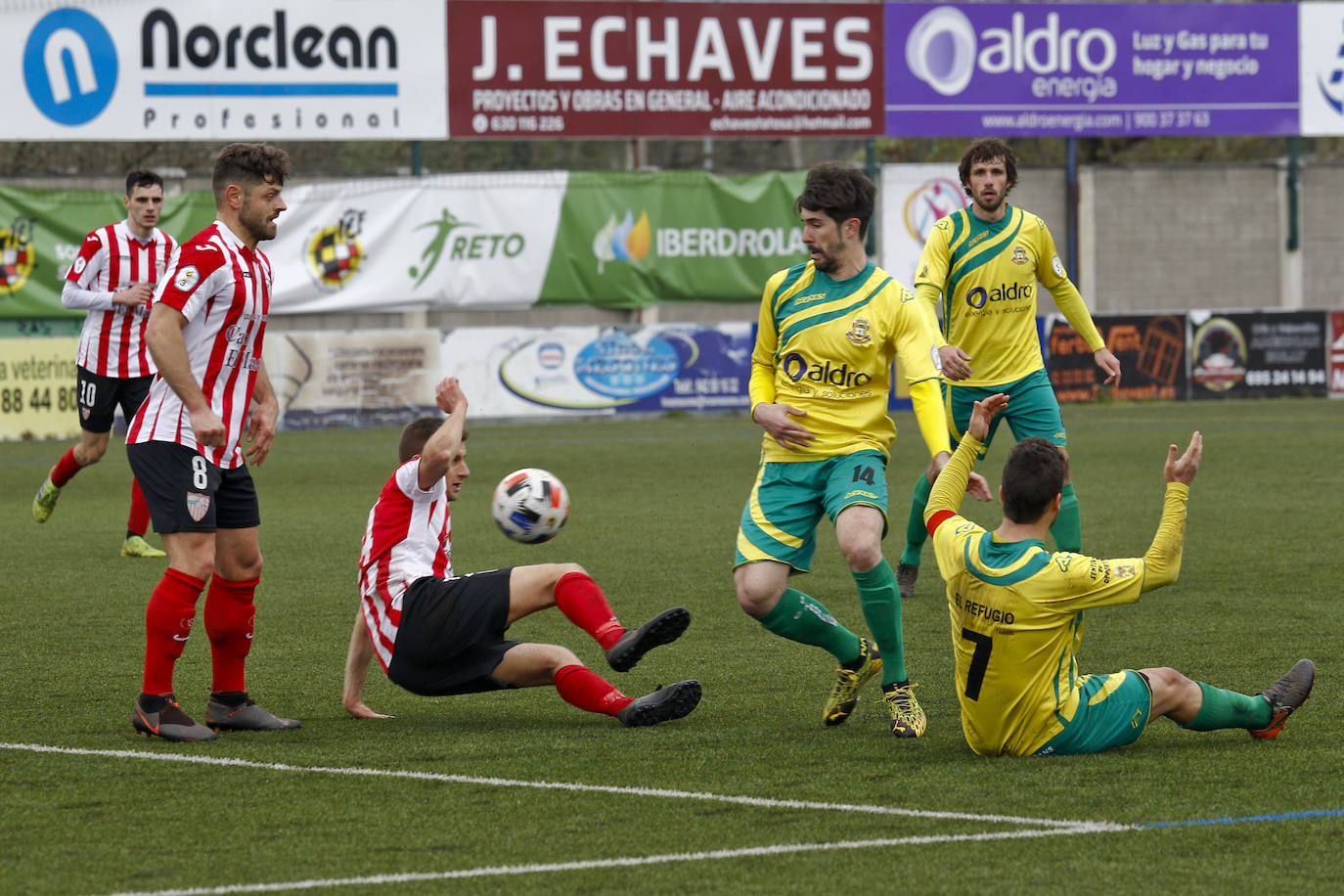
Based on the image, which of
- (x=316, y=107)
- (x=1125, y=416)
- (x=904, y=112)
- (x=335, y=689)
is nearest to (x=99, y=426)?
(x=335, y=689)

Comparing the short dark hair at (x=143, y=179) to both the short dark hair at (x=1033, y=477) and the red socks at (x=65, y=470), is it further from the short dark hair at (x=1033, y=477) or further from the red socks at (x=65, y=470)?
the short dark hair at (x=1033, y=477)

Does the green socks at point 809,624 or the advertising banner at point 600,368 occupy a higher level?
the advertising banner at point 600,368

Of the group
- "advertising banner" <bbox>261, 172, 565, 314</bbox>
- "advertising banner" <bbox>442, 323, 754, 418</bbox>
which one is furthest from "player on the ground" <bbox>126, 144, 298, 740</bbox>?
"advertising banner" <bbox>261, 172, 565, 314</bbox>

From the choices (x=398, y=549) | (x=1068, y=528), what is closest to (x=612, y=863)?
(x=398, y=549)

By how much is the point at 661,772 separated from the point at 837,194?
199 centimetres

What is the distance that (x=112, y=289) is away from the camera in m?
10.8

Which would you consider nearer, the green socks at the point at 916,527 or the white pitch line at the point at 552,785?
the white pitch line at the point at 552,785

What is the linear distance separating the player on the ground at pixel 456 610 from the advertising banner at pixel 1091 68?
20450mm

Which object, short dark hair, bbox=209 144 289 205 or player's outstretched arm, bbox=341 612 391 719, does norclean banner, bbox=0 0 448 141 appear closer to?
short dark hair, bbox=209 144 289 205

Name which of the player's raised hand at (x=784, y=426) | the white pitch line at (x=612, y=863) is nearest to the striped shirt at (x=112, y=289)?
the player's raised hand at (x=784, y=426)

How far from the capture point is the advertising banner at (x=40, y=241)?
22.1 m

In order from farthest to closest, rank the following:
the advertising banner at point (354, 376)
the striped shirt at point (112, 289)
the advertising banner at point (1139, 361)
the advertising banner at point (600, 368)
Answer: the advertising banner at point (1139, 361) → the advertising banner at point (600, 368) → the advertising banner at point (354, 376) → the striped shirt at point (112, 289)

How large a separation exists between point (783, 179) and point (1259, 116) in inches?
295

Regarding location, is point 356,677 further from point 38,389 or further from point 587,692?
point 38,389
